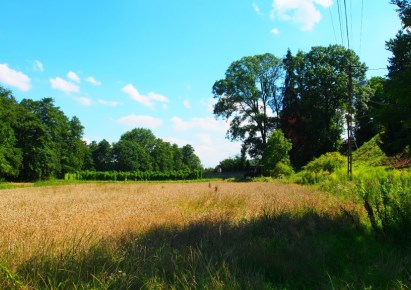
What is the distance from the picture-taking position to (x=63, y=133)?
73938mm

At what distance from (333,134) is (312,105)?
503 centimetres

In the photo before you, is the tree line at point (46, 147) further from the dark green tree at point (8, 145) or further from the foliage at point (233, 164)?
the foliage at point (233, 164)

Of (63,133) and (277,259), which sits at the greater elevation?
(63,133)

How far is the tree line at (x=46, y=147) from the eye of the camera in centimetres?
5416

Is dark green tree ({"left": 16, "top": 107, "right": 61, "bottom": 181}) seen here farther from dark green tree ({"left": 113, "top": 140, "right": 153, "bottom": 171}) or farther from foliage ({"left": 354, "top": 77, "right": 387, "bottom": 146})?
foliage ({"left": 354, "top": 77, "right": 387, "bottom": 146})

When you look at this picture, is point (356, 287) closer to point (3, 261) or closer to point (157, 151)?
point (3, 261)

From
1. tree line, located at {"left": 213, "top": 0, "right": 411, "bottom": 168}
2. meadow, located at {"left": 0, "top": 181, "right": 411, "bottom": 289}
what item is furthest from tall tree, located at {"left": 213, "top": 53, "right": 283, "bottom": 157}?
meadow, located at {"left": 0, "top": 181, "right": 411, "bottom": 289}

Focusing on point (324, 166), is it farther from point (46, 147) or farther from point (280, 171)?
point (46, 147)

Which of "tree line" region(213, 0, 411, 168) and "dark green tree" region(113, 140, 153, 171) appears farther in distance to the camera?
"dark green tree" region(113, 140, 153, 171)

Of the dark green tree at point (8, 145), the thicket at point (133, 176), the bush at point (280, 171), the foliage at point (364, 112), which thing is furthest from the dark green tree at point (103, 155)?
the bush at point (280, 171)

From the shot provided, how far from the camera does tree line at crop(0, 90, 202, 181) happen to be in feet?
178

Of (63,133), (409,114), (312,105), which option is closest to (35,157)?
(63,133)

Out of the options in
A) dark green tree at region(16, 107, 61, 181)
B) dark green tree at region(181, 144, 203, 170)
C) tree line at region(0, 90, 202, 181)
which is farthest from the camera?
dark green tree at region(181, 144, 203, 170)

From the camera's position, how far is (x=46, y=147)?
61.0 metres
